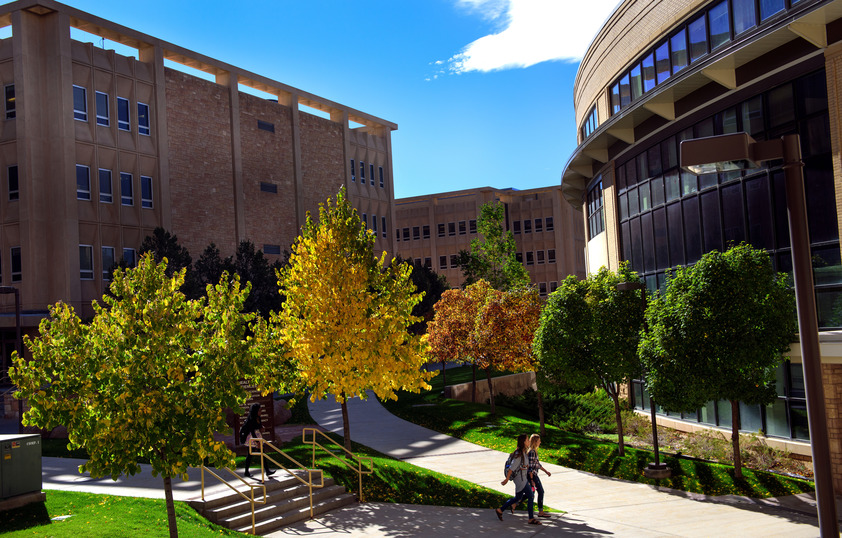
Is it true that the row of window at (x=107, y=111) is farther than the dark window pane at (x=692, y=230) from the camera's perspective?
Yes

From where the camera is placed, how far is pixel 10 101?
39.6m

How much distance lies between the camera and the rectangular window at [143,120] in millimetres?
44562

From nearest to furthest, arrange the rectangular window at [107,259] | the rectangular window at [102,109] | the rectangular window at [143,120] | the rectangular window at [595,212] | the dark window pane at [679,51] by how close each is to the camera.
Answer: the dark window pane at [679,51], the rectangular window at [595,212], the rectangular window at [107,259], the rectangular window at [102,109], the rectangular window at [143,120]

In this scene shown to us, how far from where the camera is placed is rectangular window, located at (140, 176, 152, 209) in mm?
44631

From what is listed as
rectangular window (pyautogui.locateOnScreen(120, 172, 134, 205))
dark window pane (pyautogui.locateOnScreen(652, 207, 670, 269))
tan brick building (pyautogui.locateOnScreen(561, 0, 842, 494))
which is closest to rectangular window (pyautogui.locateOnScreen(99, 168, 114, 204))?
rectangular window (pyautogui.locateOnScreen(120, 172, 134, 205))

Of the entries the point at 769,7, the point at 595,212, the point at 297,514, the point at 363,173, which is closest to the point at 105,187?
the point at 363,173

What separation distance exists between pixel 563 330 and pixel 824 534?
52.8ft

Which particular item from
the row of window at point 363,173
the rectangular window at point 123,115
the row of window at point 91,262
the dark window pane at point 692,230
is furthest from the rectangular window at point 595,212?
the row of window at point 363,173

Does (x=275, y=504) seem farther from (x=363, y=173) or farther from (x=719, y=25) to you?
(x=363, y=173)

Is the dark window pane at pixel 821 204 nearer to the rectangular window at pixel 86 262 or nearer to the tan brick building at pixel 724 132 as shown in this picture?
the tan brick building at pixel 724 132

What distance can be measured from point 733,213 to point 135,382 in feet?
55.3

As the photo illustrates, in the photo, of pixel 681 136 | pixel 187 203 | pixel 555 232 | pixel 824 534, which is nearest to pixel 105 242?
pixel 187 203

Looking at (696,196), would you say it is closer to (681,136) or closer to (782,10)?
(681,136)

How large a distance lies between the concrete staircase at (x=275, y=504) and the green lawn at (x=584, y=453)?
7661mm
